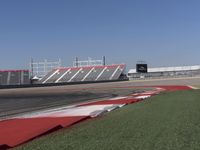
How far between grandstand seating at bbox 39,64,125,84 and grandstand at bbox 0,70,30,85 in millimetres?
7156

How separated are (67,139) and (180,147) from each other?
248 cm

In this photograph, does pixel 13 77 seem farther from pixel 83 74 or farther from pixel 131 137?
pixel 131 137

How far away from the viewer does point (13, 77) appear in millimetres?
106250

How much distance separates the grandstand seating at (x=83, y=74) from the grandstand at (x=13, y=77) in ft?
23.5

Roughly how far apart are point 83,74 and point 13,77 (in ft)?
58.8

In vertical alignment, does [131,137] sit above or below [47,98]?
above

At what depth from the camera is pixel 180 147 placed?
23.9 feet

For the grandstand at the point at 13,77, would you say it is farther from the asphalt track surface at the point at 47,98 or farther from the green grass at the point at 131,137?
the green grass at the point at 131,137

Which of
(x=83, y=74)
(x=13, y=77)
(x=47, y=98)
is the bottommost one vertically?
(x=47, y=98)

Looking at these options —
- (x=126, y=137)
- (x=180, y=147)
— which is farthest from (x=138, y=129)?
(x=180, y=147)

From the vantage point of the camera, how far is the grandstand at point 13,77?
105 meters

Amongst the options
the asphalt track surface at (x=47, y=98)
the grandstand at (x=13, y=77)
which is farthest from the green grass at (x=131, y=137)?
the grandstand at (x=13, y=77)

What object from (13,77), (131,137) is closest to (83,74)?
(13,77)

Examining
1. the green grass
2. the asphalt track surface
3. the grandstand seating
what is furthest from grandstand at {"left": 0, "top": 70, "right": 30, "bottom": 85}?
the green grass
